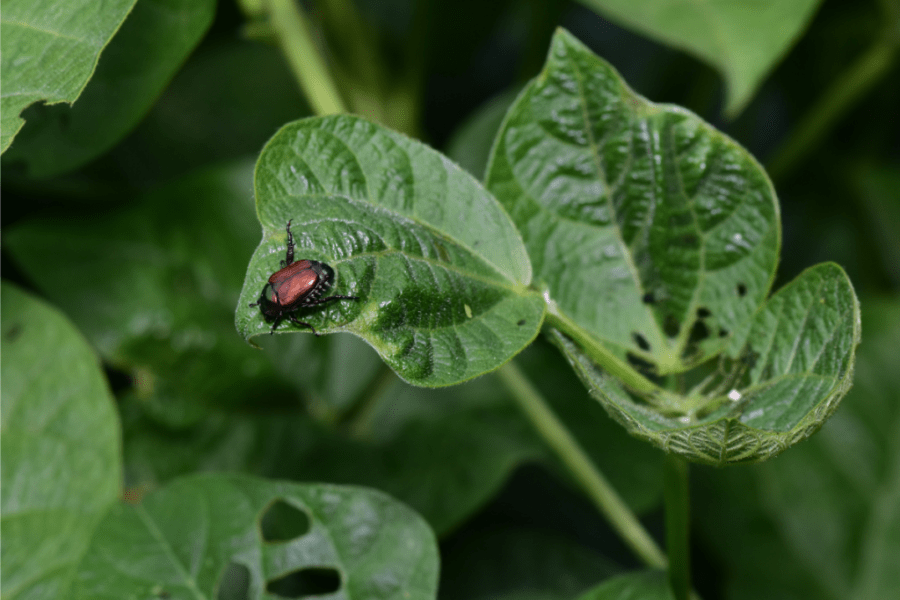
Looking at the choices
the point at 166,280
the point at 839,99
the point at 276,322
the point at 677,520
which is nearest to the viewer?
the point at 276,322

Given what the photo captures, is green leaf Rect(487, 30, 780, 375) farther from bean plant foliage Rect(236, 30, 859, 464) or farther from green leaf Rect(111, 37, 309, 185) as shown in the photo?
green leaf Rect(111, 37, 309, 185)

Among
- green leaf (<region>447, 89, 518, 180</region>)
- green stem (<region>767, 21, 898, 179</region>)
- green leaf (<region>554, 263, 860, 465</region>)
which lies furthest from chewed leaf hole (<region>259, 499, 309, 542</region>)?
green stem (<region>767, 21, 898, 179</region>)

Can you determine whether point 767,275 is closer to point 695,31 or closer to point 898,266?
point 695,31

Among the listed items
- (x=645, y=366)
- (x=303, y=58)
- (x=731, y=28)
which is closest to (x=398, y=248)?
(x=645, y=366)

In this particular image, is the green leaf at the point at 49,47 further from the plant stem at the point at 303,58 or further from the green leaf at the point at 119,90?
the plant stem at the point at 303,58

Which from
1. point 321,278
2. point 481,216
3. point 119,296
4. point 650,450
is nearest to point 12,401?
point 119,296

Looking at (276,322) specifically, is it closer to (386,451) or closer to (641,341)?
(641,341)
